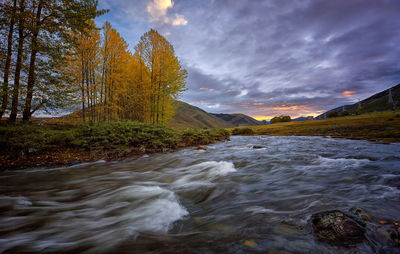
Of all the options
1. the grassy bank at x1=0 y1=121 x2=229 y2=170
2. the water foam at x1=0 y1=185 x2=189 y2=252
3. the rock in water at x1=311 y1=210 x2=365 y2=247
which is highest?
the grassy bank at x1=0 y1=121 x2=229 y2=170

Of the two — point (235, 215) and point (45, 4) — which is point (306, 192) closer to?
point (235, 215)

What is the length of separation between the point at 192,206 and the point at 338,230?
254 centimetres

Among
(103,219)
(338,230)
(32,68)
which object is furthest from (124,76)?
(338,230)

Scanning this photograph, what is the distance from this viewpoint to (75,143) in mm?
8047

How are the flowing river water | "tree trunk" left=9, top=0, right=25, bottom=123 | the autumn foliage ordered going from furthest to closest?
the autumn foliage < "tree trunk" left=9, top=0, right=25, bottom=123 < the flowing river water

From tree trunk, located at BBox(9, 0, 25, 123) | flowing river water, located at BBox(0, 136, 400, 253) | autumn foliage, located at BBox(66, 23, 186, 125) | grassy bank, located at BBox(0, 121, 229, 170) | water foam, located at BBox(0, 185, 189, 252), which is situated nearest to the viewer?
flowing river water, located at BBox(0, 136, 400, 253)

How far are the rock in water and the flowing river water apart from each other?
0.25 feet

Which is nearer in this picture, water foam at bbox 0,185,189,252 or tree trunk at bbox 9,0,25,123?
water foam at bbox 0,185,189,252

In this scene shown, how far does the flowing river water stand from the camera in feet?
6.99

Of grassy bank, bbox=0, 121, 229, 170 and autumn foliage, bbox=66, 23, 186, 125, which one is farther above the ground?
autumn foliage, bbox=66, 23, 186, 125

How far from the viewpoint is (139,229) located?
8.73 feet

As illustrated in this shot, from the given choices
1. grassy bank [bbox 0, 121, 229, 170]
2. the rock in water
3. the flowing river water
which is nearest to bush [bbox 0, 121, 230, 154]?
grassy bank [bbox 0, 121, 229, 170]

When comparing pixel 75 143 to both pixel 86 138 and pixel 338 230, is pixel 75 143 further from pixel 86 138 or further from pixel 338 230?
pixel 338 230

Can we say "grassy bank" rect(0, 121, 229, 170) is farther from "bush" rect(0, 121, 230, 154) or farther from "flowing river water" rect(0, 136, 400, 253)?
"flowing river water" rect(0, 136, 400, 253)
